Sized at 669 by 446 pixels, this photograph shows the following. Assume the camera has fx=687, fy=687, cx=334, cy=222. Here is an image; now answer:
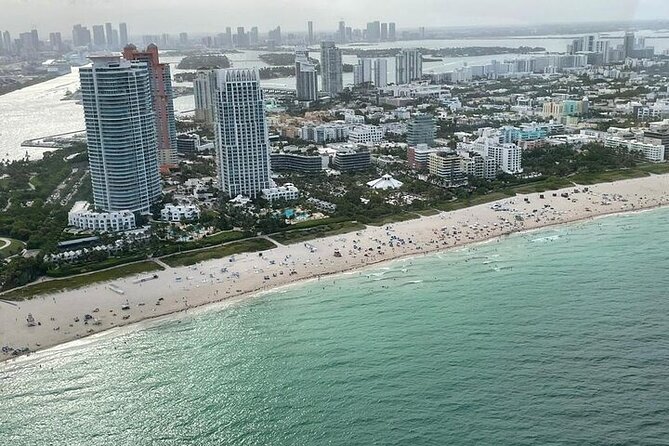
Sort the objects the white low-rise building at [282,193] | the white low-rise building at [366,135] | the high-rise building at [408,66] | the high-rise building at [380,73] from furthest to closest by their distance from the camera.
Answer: the high-rise building at [408,66] → the high-rise building at [380,73] → the white low-rise building at [366,135] → the white low-rise building at [282,193]

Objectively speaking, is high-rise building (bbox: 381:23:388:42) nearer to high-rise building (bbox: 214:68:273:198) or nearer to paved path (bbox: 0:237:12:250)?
high-rise building (bbox: 214:68:273:198)

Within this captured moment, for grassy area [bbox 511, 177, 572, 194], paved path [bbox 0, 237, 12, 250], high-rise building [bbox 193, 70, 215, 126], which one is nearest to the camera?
paved path [bbox 0, 237, 12, 250]

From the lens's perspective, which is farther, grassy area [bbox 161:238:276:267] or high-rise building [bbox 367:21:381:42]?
high-rise building [bbox 367:21:381:42]

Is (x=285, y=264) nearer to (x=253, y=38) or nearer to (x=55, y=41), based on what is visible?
(x=55, y=41)

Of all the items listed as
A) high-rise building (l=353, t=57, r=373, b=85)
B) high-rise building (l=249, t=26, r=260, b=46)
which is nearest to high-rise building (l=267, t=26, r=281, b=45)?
high-rise building (l=249, t=26, r=260, b=46)

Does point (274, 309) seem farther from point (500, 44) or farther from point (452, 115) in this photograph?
point (500, 44)

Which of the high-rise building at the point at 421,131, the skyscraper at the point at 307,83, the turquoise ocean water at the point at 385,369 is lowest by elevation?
the turquoise ocean water at the point at 385,369

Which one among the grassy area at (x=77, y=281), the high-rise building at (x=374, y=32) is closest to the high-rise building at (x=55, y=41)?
the grassy area at (x=77, y=281)

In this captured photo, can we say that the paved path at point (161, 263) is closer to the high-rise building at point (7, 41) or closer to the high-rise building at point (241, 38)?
the high-rise building at point (7, 41)
